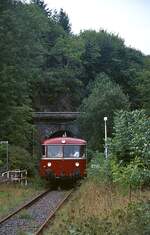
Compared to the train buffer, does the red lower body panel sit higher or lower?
higher

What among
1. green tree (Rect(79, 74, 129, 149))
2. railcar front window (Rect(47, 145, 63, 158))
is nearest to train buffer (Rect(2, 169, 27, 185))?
railcar front window (Rect(47, 145, 63, 158))

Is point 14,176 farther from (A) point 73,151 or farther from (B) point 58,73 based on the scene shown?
(B) point 58,73

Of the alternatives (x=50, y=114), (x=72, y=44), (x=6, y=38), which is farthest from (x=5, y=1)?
(x=72, y=44)

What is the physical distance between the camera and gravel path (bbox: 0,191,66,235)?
1611 cm

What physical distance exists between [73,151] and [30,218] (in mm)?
→ 17403

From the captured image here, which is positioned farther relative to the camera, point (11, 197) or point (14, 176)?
point (14, 176)

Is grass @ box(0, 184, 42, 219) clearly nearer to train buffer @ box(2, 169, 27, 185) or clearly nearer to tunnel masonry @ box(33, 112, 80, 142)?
train buffer @ box(2, 169, 27, 185)

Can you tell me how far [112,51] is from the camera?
96438 mm

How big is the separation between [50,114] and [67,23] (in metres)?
48.2

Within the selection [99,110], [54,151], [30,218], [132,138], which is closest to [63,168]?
[54,151]

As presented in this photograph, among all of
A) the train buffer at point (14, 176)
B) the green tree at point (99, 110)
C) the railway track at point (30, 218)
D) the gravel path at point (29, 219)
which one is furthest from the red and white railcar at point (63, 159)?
the green tree at point (99, 110)

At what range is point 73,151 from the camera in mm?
36281

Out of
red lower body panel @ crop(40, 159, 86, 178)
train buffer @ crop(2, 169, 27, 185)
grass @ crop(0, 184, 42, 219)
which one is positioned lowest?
grass @ crop(0, 184, 42, 219)

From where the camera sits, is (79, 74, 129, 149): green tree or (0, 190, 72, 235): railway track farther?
(79, 74, 129, 149): green tree
